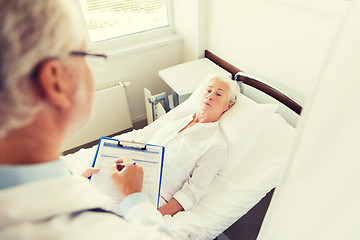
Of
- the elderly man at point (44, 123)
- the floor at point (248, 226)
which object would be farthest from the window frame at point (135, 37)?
the elderly man at point (44, 123)

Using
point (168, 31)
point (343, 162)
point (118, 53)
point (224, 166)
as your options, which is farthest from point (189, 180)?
point (168, 31)

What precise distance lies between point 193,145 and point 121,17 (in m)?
1.57

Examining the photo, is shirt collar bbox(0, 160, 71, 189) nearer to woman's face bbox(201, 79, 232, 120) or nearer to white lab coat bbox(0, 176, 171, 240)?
white lab coat bbox(0, 176, 171, 240)

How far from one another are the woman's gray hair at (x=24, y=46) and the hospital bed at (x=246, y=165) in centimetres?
102

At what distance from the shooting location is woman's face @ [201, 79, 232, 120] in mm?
1633

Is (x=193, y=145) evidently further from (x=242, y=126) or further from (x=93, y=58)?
(x=93, y=58)

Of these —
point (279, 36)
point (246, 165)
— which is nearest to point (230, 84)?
point (279, 36)

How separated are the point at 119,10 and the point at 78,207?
225 cm

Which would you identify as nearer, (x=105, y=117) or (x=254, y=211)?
(x=254, y=211)

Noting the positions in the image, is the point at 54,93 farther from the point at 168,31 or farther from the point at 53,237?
the point at 168,31

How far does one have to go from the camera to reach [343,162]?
57cm

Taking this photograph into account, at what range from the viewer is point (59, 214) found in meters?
0.47

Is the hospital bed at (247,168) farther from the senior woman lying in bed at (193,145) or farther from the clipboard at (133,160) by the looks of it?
the clipboard at (133,160)

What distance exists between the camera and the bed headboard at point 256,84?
5.45ft
